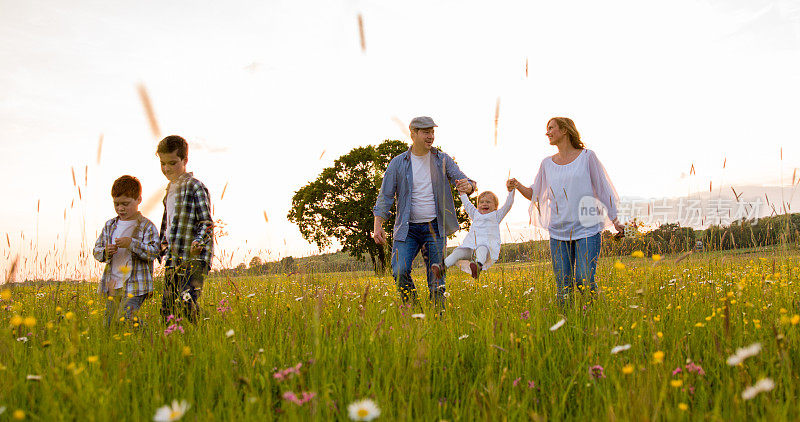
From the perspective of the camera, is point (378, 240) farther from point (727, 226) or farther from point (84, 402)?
point (727, 226)

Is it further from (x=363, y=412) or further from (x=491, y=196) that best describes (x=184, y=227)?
(x=491, y=196)

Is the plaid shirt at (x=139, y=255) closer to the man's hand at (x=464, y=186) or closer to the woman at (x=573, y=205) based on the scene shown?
the man's hand at (x=464, y=186)

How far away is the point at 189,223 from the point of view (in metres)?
4.57

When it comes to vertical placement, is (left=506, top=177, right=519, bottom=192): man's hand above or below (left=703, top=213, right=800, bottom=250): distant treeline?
above

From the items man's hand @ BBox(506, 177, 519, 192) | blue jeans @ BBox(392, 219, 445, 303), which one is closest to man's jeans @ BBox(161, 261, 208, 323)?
blue jeans @ BBox(392, 219, 445, 303)

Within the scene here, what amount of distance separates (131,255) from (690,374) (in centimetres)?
481

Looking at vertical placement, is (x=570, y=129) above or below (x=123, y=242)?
above

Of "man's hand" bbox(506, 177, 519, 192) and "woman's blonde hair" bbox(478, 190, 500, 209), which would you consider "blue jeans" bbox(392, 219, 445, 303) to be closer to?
"man's hand" bbox(506, 177, 519, 192)

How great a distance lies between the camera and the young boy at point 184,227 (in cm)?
438

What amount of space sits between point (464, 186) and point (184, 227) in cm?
303

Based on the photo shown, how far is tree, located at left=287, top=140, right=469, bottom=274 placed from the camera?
91.1 ft

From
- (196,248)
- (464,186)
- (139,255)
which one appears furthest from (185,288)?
(464,186)

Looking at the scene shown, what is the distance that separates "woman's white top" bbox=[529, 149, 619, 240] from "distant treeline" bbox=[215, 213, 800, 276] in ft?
2.64

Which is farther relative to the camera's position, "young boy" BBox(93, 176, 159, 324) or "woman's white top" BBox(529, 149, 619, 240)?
"woman's white top" BBox(529, 149, 619, 240)
